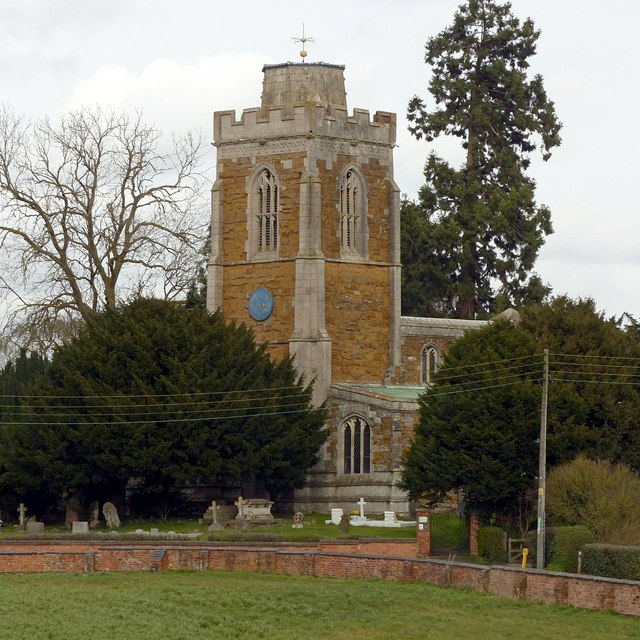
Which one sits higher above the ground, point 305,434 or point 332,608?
point 305,434

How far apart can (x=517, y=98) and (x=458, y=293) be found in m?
9.94

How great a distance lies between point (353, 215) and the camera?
7644 cm

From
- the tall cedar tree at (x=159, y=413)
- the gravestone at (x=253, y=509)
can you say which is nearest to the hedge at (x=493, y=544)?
the gravestone at (x=253, y=509)

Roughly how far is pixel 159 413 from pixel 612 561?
22.3 meters

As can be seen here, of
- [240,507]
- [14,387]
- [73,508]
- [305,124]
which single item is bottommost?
[73,508]

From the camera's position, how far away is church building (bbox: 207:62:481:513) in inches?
2908

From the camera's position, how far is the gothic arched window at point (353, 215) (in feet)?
250

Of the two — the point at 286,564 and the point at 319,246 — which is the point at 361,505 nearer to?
the point at 319,246

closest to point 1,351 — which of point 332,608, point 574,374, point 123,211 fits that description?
point 123,211

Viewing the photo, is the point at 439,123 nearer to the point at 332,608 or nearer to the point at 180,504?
the point at 180,504

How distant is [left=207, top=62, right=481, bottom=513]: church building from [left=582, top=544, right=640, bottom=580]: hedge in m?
21.7

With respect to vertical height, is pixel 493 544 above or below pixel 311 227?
below

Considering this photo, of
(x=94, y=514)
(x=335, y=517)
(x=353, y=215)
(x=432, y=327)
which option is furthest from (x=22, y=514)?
(x=432, y=327)

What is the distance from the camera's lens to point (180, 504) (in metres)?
71.1
